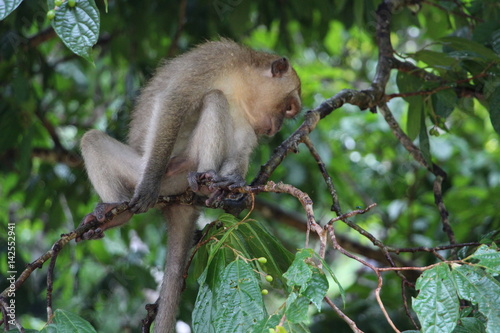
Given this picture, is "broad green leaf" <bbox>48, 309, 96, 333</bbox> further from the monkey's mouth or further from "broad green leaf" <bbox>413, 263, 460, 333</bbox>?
the monkey's mouth

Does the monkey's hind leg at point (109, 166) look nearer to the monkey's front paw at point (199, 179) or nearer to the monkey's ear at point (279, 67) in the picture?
the monkey's front paw at point (199, 179)

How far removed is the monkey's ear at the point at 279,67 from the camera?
229 inches

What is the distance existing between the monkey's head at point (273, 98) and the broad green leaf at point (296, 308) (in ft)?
10.4

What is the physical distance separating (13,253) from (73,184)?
1.55 metres

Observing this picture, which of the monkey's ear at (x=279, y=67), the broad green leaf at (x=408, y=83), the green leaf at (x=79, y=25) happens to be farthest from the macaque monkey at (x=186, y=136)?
the green leaf at (x=79, y=25)

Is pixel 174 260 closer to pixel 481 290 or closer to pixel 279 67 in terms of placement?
pixel 279 67

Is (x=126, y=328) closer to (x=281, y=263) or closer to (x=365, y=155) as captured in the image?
(x=365, y=155)

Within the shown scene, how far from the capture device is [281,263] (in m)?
3.55

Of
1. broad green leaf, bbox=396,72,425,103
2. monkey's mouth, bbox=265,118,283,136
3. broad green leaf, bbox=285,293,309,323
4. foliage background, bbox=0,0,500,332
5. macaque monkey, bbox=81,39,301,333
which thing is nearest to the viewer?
broad green leaf, bbox=285,293,309,323

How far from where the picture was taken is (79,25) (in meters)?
3.20

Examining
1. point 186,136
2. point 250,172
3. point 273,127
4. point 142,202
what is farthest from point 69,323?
point 250,172


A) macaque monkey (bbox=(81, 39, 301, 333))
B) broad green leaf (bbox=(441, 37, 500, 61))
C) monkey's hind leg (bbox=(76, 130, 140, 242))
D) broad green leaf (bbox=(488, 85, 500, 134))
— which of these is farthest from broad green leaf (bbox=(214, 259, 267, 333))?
broad green leaf (bbox=(441, 37, 500, 61))

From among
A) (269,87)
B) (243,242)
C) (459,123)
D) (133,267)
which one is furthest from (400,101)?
(243,242)

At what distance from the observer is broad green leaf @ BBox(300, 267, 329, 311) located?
261 centimetres
